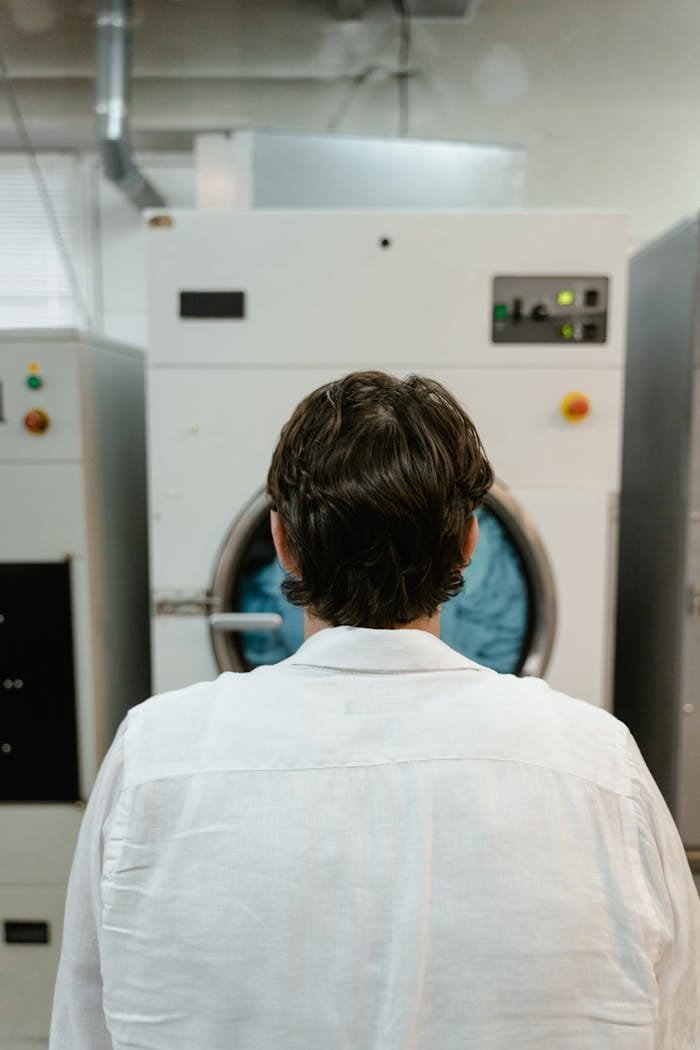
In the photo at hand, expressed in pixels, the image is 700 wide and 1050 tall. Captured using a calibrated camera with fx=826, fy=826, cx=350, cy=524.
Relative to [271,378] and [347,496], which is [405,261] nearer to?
[271,378]

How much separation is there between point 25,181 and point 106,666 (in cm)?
179

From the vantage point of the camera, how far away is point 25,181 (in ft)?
8.85

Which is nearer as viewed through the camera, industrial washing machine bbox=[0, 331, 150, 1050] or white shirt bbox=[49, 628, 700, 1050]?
white shirt bbox=[49, 628, 700, 1050]

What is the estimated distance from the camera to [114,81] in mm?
2312

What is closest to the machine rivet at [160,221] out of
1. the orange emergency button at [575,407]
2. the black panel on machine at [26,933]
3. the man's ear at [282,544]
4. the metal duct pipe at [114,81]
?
the orange emergency button at [575,407]

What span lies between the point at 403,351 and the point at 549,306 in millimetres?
287

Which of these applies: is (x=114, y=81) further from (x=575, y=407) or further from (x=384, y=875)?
(x=384, y=875)

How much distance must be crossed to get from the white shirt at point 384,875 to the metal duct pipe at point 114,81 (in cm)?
209

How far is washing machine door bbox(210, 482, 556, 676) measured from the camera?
1594 mm

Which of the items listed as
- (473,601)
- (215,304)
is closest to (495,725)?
(473,601)

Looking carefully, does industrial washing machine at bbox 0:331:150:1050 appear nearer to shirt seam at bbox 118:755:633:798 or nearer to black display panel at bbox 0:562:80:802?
black display panel at bbox 0:562:80:802

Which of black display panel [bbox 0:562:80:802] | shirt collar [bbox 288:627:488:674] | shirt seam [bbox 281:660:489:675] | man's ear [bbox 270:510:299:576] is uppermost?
man's ear [bbox 270:510:299:576]

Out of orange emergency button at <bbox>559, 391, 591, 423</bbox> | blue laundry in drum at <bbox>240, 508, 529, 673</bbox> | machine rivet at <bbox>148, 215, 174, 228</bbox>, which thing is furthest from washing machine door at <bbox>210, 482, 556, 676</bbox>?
machine rivet at <bbox>148, 215, 174, 228</bbox>

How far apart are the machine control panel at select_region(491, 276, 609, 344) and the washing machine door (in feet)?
0.99
